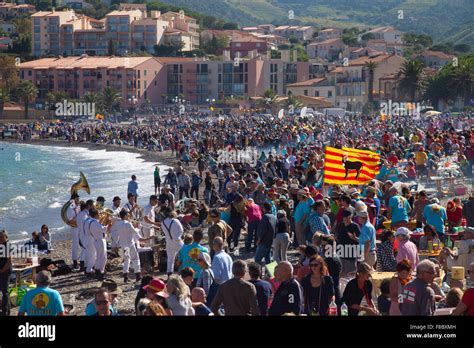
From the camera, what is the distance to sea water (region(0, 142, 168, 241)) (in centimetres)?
2839

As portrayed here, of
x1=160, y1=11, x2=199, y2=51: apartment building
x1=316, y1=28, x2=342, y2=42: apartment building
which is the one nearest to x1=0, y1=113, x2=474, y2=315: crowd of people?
x1=160, y1=11, x2=199, y2=51: apartment building

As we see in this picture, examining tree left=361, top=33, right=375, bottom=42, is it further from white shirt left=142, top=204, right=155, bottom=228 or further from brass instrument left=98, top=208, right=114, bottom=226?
brass instrument left=98, top=208, right=114, bottom=226

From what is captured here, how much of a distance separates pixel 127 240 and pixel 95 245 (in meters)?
0.69

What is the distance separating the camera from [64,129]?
80.6 m

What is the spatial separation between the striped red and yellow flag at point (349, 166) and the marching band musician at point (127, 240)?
422 cm

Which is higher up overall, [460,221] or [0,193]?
[460,221]

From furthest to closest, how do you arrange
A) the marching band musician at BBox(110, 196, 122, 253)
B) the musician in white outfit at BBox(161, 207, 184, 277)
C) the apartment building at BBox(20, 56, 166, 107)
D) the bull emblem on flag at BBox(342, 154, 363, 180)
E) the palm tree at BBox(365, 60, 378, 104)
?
the apartment building at BBox(20, 56, 166, 107)
the palm tree at BBox(365, 60, 378, 104)
the bull emblem on flag at BBox(342, 154, 363, 180)
the marching band musician at BBox(110, 196, 122, 253)
the musician in white outfit at BBox(161, 207, 184, 277)

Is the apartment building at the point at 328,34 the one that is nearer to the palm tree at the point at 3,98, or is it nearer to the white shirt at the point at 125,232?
the palm tree at the point at 3,98

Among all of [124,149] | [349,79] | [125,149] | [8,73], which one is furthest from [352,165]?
[8,73]

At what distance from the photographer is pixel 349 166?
56.5ft

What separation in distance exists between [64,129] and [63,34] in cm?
6004

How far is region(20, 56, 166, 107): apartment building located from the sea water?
35834 millimetres

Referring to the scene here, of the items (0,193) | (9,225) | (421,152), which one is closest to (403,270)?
(421,152)
